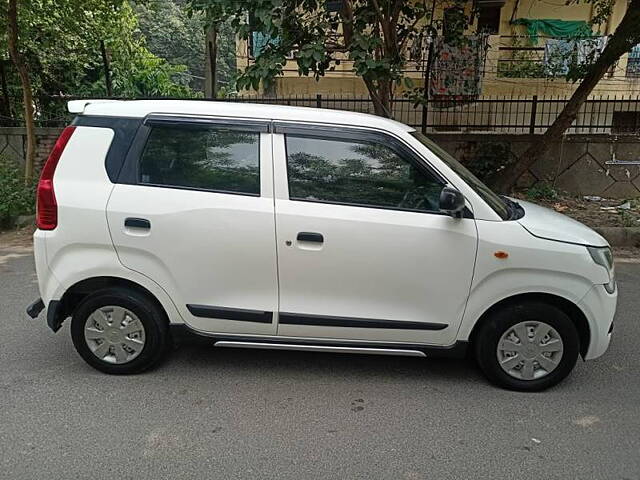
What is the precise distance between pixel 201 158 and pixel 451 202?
161 cm

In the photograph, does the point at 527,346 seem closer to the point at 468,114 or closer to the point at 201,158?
the point at 201,158

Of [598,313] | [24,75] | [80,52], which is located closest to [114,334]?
[598,313]

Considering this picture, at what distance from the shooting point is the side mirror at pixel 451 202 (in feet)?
9.83

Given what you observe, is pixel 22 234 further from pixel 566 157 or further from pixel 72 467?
pixel 566 157

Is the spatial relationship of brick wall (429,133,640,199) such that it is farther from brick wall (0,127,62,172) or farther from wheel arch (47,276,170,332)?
brick wall (0,127,62,172)

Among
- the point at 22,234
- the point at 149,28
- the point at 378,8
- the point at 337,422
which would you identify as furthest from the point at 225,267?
the point at 149,28

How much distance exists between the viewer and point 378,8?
20.6ft

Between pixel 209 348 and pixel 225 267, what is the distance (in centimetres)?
99

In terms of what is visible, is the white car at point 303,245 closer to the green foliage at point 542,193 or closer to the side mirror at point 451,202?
the side mirror at point 451,202

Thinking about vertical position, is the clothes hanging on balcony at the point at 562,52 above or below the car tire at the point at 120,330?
above

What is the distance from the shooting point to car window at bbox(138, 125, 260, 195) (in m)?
3.22

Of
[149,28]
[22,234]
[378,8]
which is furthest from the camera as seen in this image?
[149,28]

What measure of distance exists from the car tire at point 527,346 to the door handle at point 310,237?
121 centimetres

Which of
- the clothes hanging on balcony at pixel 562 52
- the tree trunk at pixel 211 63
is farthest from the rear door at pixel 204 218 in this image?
the clothes hanging on balcony at pixel 562 52
